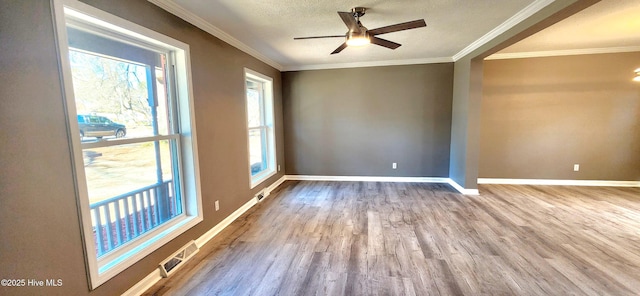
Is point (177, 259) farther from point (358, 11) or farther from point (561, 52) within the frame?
point (561, 52)

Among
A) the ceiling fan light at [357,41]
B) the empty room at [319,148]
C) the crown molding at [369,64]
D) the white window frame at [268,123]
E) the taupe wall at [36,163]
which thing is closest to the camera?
Result: the taupe wall at [36,163]

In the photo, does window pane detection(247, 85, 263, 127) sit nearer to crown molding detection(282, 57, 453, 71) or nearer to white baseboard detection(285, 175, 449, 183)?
crown molding detection(282, 57, 453, 71)

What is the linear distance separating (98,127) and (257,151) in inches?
110

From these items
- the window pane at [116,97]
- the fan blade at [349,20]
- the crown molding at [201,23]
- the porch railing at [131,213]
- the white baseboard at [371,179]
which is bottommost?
the white baseboard at [371,179]

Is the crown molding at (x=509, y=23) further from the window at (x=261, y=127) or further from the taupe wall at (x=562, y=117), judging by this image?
the window at (x=261, y=127)

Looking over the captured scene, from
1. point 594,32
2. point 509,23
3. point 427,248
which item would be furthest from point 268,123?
point 594,32

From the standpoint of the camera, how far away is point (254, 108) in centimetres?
447

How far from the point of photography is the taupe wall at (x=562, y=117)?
4.32 metres

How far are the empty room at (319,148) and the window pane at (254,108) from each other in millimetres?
53

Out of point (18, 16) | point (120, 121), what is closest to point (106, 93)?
point (120, 121)

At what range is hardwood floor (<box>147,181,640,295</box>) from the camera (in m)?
2.00

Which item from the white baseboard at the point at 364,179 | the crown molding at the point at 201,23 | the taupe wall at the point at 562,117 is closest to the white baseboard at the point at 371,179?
the white baseboard at the point at 364,179

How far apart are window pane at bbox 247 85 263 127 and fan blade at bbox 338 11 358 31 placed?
2441 mm

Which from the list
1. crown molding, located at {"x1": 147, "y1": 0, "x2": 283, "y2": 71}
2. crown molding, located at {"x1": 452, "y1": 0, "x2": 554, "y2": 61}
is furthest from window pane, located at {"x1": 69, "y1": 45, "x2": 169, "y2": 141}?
crown molding, located at {"x1": 452, "y1": 0, "x2": 554, "y2": 61}
